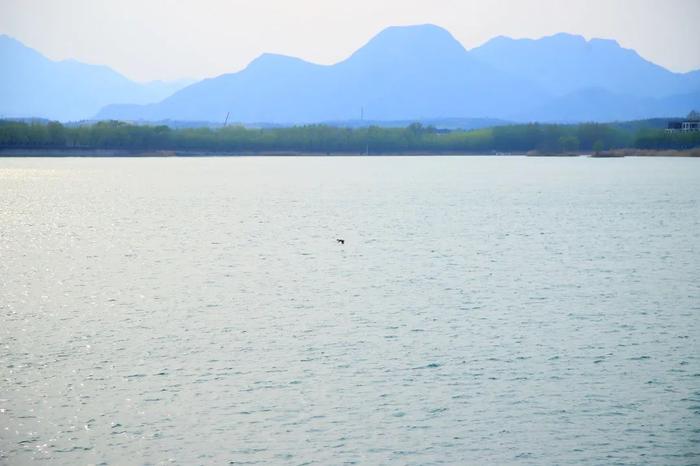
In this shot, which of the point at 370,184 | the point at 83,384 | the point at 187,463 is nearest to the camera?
the point at 187,463

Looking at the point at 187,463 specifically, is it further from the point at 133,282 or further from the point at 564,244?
the point at 564,244

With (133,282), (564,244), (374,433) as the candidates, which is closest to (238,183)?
(564,244)

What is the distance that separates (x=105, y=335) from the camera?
30.2 m

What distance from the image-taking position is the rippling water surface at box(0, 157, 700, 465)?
20.5 m

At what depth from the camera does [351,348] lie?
2861 centimetres

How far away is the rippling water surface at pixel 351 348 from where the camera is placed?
67.3 ft

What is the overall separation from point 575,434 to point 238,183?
122123mm

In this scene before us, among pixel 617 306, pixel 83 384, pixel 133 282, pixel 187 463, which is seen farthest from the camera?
pixel 133 282

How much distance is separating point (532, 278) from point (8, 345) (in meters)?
23.9

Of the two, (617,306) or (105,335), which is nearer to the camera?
(105,335)

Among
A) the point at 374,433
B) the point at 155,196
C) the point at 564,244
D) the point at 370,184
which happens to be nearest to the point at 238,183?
the point at 370,184

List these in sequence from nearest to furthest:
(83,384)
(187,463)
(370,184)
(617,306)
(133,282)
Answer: (187,463) < (83,384) < (617,306) < (133,282) < (370,184)

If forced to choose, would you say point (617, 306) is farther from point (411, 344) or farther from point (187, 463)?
point (187, 463)

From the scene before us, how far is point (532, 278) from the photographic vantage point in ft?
142
